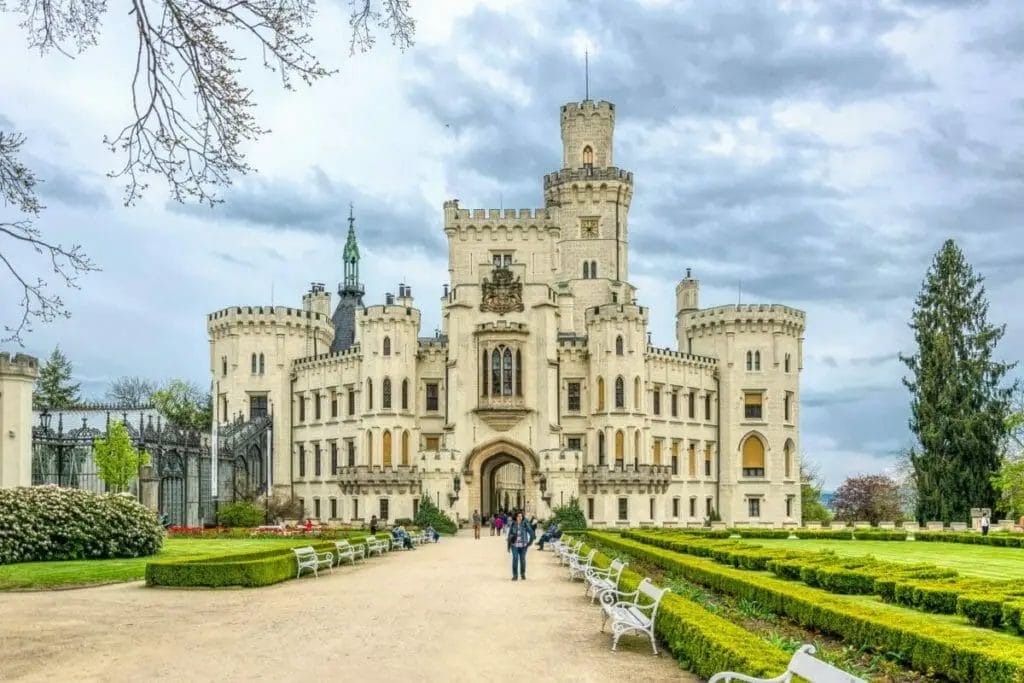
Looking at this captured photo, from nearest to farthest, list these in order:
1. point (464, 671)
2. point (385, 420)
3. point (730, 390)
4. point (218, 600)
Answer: point (464, 671)
point (218, 600)
point (385, 420)
point (730, 390)

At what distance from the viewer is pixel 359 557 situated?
3688cm

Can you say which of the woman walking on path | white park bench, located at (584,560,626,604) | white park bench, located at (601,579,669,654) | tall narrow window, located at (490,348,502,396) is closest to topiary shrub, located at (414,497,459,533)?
tall narrow window, located at (490,348,502,396)

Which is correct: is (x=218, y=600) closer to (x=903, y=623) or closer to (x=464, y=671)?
(x=464, y=671)

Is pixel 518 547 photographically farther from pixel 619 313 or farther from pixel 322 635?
pixel 619 313

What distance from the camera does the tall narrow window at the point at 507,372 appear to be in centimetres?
6775

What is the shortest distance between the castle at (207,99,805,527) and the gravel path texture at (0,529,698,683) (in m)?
40.5

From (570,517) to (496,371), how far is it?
426 inches

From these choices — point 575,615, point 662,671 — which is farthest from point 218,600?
point 662,671

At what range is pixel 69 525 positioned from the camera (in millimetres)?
31531

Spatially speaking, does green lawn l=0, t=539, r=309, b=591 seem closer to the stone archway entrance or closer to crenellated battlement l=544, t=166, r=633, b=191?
the stone archway entrance

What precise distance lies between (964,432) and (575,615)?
4780 centimetres

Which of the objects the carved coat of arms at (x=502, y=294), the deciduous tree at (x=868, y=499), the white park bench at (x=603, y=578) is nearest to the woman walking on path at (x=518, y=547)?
the white park bench at (x=603, y=578)

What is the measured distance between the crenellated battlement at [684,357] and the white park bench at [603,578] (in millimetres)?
47614

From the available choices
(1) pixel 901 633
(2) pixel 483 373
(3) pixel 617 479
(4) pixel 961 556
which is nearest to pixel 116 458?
(2) pixel 483 373
